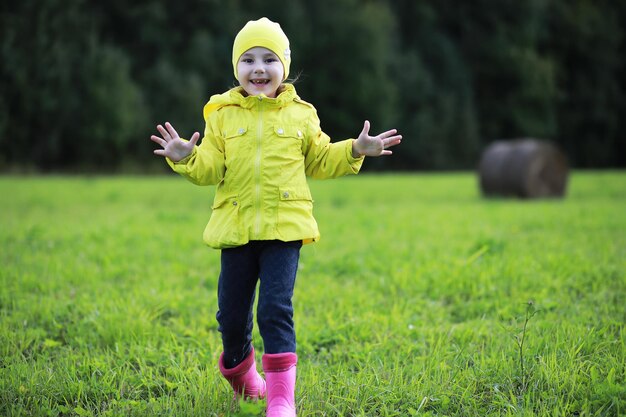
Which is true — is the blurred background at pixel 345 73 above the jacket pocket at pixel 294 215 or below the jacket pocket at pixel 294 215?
above

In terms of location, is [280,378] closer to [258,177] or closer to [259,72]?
[258,177]

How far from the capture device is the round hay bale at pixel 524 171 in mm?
13992

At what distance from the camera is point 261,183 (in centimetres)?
320

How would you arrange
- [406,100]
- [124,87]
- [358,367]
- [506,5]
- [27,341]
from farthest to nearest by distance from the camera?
1. [506,5]
2. [406,100]
3. [124,87]
4. [27,341]
5. [358,367]

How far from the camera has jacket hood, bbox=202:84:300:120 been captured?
128 inches

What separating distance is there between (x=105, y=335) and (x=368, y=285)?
91.8 inches

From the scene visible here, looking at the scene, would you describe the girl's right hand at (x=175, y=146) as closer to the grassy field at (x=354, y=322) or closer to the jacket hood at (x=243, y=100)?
the jacket hood at (x=243, y=100)

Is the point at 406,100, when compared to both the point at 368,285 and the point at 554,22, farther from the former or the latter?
the point at 368,285

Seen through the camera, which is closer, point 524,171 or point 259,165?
point 259,165

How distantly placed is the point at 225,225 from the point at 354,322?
5.45 ft

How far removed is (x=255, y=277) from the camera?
3.23m

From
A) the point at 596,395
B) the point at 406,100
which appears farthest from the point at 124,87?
the point at 596,395

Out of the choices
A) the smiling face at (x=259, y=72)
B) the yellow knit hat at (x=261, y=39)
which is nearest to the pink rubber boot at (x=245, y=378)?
the smiling face at (x=259, y=72)

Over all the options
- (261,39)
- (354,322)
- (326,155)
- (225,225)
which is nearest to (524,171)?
(354,322)
